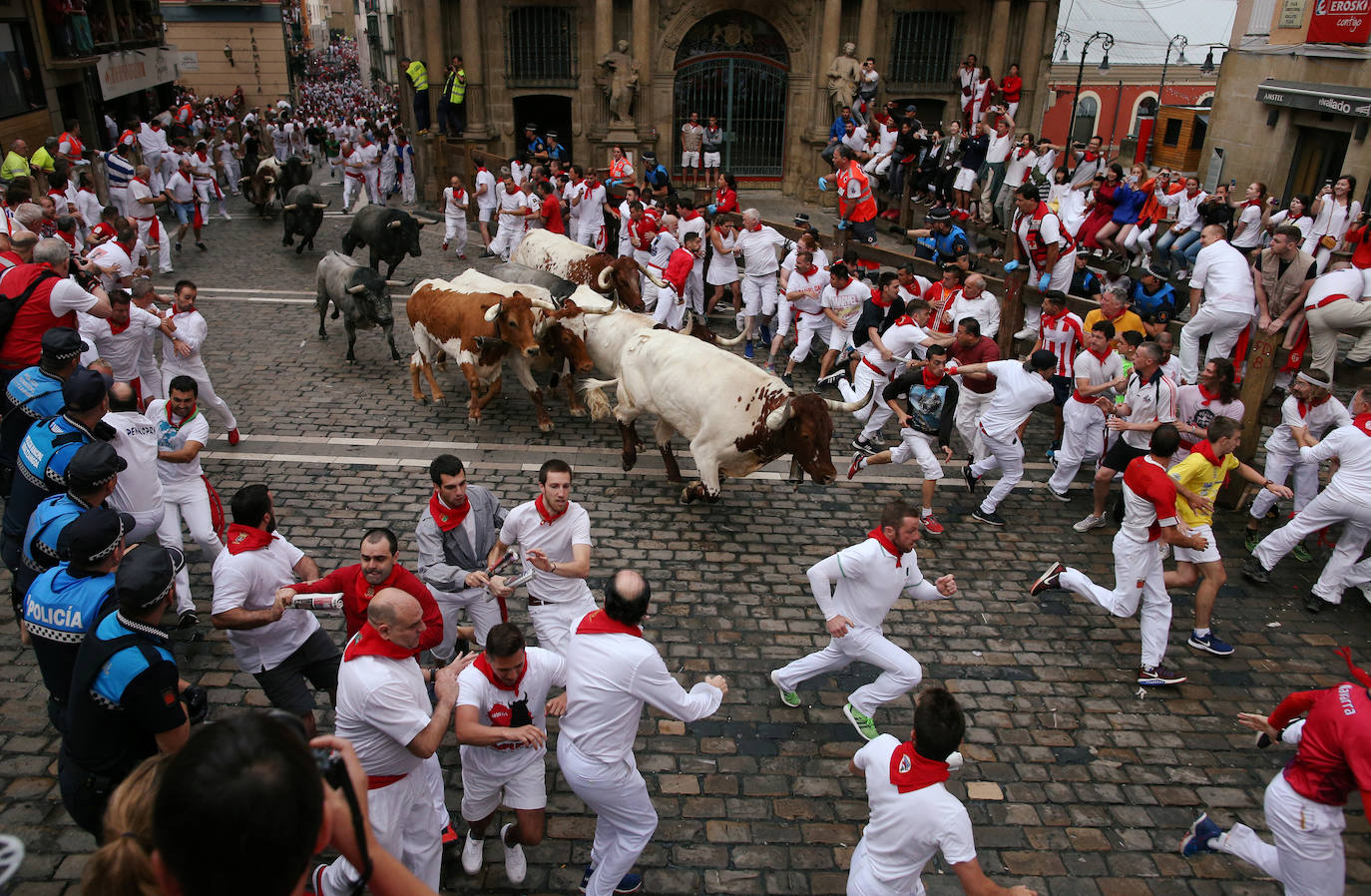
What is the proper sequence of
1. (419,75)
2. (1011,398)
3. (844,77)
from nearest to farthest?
(1011,398)
(844,77)
(419,75)

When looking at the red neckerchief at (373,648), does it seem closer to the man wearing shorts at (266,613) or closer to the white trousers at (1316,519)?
the man wearing shorts at (266,613)

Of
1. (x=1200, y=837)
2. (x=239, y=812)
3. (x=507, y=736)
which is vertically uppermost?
(x=239, y=812)

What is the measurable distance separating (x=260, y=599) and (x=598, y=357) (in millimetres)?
6274

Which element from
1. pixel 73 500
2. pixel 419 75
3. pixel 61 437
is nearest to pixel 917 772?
pixel 73 500

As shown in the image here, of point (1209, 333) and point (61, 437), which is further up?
point (61, 437)

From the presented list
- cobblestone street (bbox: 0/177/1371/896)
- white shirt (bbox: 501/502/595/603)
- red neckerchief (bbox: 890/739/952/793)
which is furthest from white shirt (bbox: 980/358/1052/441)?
red neckerchief (bbox: 890/739/952/793)

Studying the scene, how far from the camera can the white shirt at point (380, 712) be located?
4176 mm

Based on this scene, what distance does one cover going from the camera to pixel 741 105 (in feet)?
86.8

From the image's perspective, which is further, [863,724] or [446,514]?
[863,724]

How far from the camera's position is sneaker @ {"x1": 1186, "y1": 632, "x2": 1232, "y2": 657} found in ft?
24.1

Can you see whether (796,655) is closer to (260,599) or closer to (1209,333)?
(260,599)

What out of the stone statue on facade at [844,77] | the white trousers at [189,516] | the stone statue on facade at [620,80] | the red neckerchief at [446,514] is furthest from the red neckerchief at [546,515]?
the stone statue on facade at [620,80]

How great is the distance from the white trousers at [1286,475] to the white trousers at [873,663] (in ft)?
16.6

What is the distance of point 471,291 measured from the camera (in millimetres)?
11430
